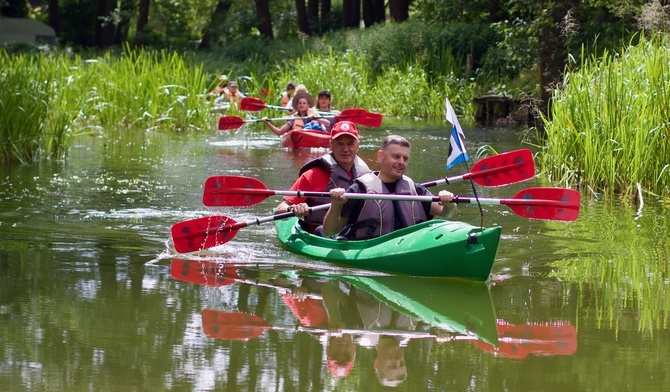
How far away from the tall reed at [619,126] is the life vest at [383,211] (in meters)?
3.17

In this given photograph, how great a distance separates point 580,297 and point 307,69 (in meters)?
18.0

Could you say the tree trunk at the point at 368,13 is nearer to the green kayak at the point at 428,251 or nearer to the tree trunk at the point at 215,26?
the tree trunk at the point at 215,26

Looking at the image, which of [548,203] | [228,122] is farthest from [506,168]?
[228,122]

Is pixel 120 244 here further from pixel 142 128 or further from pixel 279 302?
pixel 142 128

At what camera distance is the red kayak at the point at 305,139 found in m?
17.0

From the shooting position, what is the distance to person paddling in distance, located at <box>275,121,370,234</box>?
838cm

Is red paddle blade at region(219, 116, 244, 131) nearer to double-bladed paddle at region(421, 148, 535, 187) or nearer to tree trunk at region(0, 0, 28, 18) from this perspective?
double-bladed paddle at region(421, 148, 535, 187)

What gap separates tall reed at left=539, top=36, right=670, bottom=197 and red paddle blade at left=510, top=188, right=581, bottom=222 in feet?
8.55

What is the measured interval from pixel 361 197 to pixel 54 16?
130 ft

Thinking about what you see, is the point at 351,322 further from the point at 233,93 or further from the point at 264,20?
the point at 264,20

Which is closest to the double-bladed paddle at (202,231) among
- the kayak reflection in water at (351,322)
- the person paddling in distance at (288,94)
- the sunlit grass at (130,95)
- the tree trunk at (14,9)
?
the kayak reflection in water at (351,322)

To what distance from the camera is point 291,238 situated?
28.5 ft

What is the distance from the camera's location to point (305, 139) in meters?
17.0

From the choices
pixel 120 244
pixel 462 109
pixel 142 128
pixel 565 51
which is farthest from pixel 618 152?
pixel 462 109
